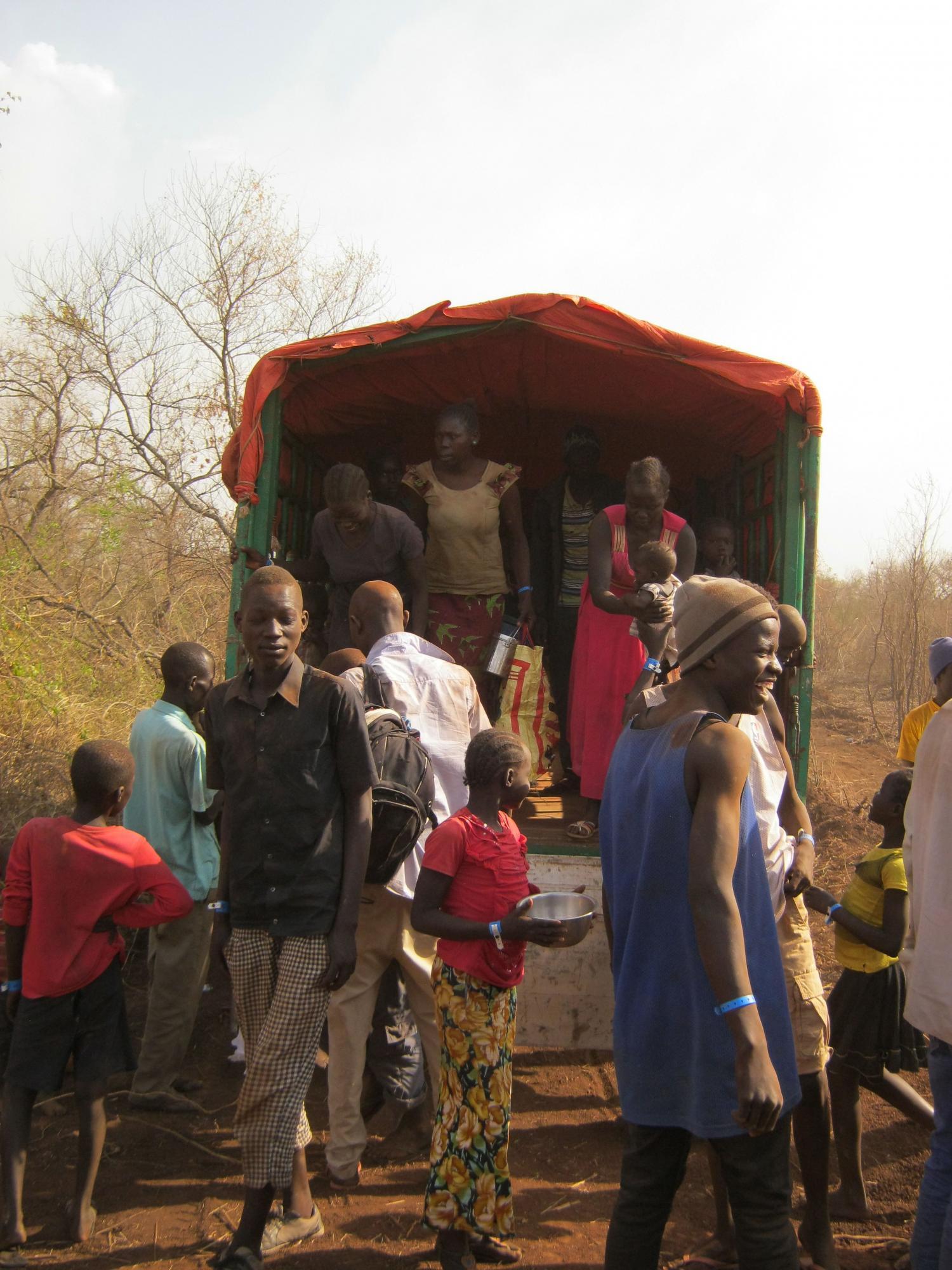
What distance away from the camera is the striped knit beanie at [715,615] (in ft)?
6.33

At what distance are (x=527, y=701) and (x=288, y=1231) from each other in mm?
2955

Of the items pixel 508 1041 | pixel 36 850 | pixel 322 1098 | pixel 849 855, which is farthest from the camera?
pixel 849 855

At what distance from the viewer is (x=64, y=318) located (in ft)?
45.6

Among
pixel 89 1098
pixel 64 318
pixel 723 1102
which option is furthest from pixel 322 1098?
pixel 64 318

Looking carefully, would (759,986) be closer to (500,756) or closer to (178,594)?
(500,756)

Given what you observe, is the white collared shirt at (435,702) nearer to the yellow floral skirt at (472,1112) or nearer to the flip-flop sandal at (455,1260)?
the yellow floral skirt at (472,1112)

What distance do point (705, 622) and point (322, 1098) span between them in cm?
286

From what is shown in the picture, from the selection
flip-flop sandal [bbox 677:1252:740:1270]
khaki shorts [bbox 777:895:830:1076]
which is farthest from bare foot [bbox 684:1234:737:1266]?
khaki shorts [bbox 777:895:830:1076]

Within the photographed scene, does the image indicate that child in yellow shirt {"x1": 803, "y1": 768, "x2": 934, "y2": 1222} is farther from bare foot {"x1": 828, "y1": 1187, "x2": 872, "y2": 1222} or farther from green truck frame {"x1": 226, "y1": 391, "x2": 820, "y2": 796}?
green truck frame {"x1": 226, "y1": 391, "x2": 820, "y2": 796}

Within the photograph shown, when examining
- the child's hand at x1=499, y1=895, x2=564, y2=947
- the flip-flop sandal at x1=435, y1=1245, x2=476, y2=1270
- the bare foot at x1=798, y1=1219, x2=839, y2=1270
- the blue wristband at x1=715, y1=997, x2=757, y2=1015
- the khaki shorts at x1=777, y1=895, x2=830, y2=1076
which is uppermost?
the blue wristband at x1=715, y1=997, x2=757, y2=1015

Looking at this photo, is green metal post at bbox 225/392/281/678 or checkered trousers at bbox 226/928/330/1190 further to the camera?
green metal post at bbox 225/392/281/678

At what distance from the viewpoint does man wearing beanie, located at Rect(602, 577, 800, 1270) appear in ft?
5.77

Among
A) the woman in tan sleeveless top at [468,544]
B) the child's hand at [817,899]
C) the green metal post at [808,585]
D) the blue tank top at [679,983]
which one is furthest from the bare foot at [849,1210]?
the woman in tan sleeveless top at [468,544]

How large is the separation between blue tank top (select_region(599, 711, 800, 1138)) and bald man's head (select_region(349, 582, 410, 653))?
1.72 m
